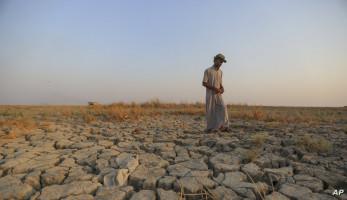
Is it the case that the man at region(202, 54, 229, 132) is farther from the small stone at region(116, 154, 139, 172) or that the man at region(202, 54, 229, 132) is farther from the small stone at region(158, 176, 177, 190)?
the small stone at region(158, 176, 177, 190)

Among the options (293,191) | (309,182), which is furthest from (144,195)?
(309,182)

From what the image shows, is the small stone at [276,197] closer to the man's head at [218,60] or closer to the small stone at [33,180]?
the small stone at [33,180]

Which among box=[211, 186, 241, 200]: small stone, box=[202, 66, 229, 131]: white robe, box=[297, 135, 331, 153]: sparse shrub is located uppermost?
box=[202, 66, 229, 131]: white robe

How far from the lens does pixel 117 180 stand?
83.1 inches

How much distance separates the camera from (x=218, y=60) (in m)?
4.25

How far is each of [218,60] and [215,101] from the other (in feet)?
2.82

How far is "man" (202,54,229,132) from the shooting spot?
14.0 ft

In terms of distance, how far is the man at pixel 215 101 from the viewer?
4262 mm

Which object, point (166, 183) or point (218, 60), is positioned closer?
point (166, 183)

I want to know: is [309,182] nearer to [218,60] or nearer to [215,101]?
[215,101]

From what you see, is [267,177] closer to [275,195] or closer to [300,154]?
[275,195]

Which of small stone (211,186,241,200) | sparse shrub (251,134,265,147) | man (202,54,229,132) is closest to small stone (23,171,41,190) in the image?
small stone (211,186,241,200)

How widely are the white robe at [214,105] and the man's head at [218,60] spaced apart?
0.10 metres

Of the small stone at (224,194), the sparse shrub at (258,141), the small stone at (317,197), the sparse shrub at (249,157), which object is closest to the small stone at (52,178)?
the small stone at (224,194)
